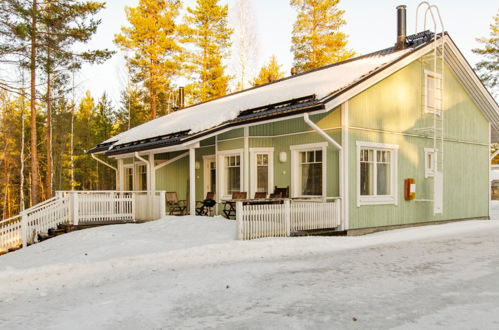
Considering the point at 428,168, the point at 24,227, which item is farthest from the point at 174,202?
the point at 428,168

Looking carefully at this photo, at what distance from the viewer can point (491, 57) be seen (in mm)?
35469

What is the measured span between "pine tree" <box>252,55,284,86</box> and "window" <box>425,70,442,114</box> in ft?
74.6

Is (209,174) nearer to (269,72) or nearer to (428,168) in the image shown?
(428,168)

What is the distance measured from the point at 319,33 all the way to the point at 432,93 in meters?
21.7

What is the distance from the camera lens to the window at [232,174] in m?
15.0

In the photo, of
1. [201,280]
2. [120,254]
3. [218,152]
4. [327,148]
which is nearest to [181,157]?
[218,152]

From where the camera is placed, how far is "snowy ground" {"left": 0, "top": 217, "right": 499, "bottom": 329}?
5.03 m

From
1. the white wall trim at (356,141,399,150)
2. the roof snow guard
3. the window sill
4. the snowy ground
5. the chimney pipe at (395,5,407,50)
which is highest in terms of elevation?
the chimney pipe at (395,5,407,50)

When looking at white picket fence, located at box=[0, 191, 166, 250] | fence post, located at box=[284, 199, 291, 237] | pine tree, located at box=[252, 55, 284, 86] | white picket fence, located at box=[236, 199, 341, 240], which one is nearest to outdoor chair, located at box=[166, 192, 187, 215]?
white picket fence, located at box=[0, 191, 166, 250]

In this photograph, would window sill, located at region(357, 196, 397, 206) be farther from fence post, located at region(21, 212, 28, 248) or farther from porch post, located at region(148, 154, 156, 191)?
fence post, located at region(21, 212, 28, 248)

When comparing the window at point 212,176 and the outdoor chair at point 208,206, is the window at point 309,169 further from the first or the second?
the window at point 212,176

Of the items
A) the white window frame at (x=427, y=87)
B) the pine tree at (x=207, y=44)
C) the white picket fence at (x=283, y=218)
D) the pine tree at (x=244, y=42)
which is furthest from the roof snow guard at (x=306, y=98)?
the pine tree at (x=244, y=42)

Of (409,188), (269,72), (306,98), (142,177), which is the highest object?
(269,72)

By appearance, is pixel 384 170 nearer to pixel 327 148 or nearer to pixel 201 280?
pixel 327 148
